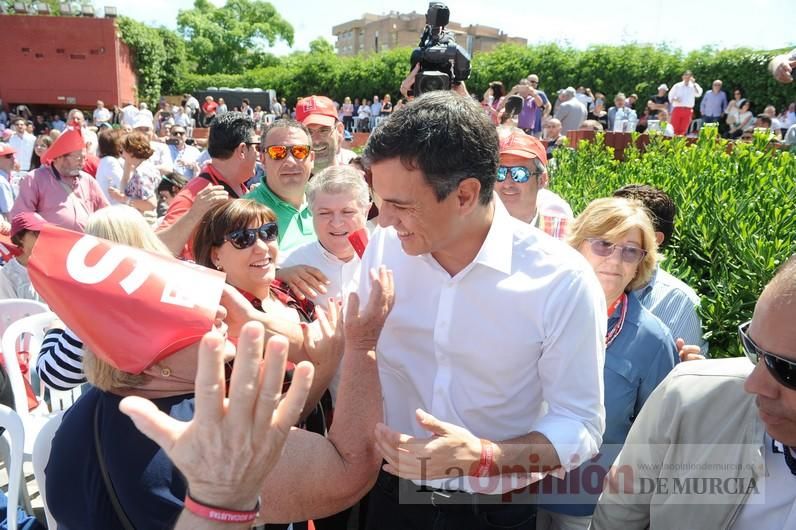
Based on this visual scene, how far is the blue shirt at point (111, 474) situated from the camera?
1439 millimetres

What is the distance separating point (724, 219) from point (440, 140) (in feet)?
8.28

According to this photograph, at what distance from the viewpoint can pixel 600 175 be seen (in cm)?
573

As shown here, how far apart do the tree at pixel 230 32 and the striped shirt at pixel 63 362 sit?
65.0 metres

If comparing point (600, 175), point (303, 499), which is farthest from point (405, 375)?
point (600, 175)

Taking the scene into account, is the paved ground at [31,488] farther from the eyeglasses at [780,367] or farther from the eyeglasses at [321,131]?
the eyeglasses at [780,367]

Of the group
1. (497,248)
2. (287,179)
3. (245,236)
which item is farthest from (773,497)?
(287,179)

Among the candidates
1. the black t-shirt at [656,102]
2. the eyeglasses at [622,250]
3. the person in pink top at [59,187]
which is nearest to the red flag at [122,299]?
the eyeglasses at [622,250]

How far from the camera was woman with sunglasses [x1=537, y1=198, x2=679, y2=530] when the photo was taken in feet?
7.41

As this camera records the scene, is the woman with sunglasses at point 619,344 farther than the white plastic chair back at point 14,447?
No

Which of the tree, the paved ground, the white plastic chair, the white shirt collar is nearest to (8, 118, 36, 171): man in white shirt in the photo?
the paved ground

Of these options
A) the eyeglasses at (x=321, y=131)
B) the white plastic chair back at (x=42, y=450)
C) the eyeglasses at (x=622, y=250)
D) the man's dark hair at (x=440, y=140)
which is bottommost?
the white plastic chair back at (x=42, y=450)

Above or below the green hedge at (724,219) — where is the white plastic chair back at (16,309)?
below

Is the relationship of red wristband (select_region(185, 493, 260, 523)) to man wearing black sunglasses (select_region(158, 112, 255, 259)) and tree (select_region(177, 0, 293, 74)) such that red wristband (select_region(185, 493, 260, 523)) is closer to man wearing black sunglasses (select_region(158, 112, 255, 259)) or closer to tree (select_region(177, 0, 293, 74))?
man wearing black sunglasses (select_region(158, 112, 255, 259))

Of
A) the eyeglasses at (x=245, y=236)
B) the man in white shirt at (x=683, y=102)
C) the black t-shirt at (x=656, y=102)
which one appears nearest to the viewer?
the eyeglasses at (x=245, y=236)
